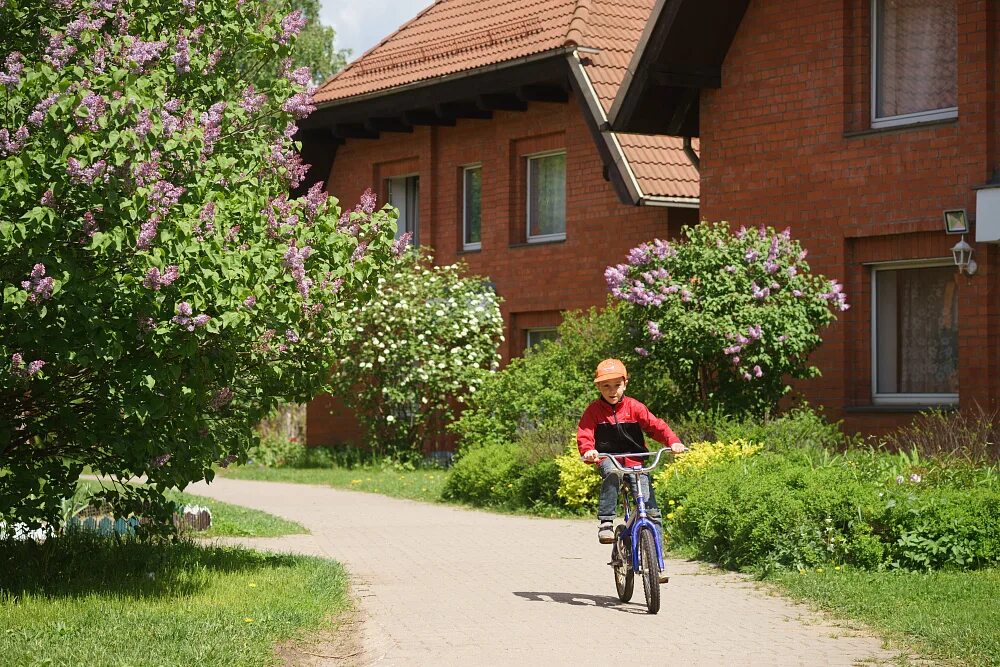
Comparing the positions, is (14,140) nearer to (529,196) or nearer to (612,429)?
(612,429)

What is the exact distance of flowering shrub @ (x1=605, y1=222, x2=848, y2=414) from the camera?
1593cm

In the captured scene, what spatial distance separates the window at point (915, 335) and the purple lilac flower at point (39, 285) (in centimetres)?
1165

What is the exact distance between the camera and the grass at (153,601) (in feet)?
24.8

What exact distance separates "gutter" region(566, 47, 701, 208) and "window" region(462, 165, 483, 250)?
4.45 m

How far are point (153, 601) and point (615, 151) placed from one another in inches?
501

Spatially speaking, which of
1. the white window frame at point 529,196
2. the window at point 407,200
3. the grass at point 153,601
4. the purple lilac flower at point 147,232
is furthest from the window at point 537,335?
the purple lilac flower at point 147,232

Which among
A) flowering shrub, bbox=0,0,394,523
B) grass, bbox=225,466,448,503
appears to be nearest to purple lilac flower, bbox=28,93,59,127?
flowering shrub, bbox=0,0,394,523

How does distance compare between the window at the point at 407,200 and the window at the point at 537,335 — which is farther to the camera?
the window at the point at 407,200

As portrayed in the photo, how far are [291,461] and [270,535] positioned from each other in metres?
12.8

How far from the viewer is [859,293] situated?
57.6 ft

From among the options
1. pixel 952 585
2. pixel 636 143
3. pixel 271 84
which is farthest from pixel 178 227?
pixel 636 143

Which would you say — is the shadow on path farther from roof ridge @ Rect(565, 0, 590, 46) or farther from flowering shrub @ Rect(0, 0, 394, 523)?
roof ridge @ Rect(565, 0, 590, 46)

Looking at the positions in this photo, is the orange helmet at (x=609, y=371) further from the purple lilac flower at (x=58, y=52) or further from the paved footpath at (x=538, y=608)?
the purple lilac flower at (x=58, y=52)

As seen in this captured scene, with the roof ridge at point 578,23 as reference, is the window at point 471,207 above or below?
below
